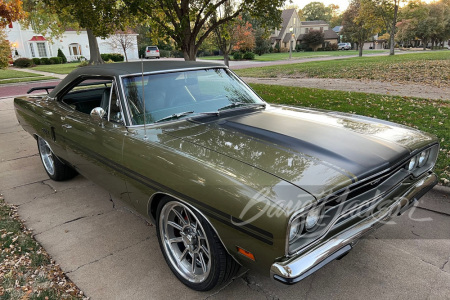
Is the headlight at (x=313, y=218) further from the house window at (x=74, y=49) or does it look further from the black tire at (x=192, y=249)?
the house window at (x=74, y=49)

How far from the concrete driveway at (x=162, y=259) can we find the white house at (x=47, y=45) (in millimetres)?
38444

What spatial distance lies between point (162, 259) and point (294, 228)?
57.1 inches

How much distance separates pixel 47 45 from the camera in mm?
42188

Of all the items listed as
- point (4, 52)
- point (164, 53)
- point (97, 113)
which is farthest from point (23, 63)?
point (97, 113)

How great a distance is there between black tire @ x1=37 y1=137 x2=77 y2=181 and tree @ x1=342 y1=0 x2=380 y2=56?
1310 inches

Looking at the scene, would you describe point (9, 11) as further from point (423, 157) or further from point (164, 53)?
point (164, 53)

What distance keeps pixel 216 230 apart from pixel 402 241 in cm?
189

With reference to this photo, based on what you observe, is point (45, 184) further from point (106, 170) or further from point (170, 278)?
Result: point (170, 278)

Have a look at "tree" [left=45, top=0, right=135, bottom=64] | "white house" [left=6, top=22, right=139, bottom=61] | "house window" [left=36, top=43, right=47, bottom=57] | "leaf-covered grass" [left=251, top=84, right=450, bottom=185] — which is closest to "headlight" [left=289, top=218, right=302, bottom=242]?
"leaf-covered grass" [left=251, top=84, right=450, bottom=185]

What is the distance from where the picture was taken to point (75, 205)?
382 centimetres

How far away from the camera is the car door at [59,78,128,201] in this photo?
9.23ft

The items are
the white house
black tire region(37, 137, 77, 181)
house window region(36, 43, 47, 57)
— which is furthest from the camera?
house window region(36, 43, 47, 57)

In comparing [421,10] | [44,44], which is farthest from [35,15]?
[421,10]

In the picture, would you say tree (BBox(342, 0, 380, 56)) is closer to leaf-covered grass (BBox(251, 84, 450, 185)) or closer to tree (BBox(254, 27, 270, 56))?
tree (BBox(254, 27, 270, 56))
